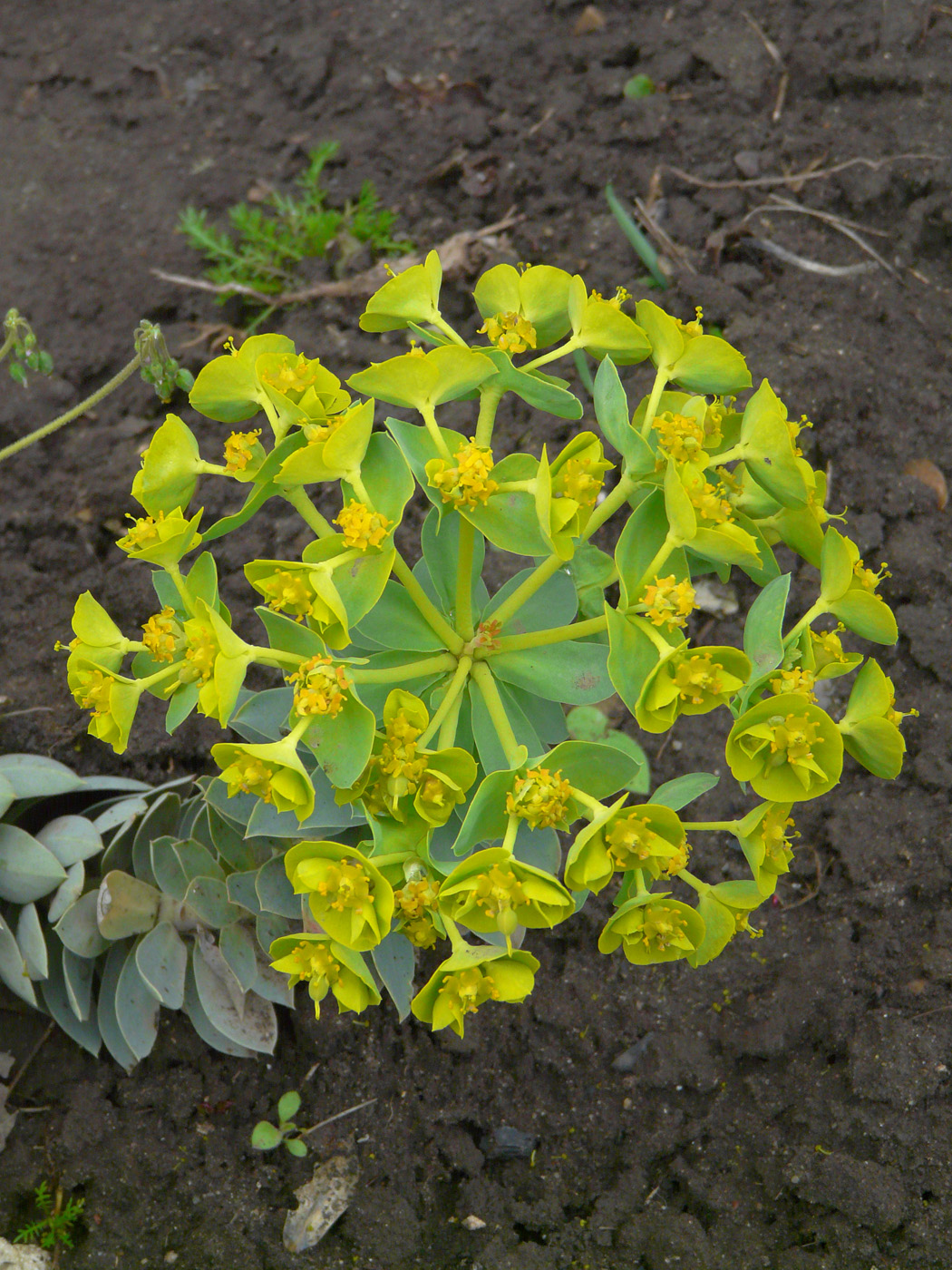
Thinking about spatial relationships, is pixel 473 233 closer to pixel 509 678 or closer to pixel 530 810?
pixel 509 678

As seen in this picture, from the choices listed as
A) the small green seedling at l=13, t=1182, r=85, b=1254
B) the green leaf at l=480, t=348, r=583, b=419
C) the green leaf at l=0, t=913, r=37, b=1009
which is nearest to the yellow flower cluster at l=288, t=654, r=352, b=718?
the green leaf at l=480, t=348, r=583, b=419

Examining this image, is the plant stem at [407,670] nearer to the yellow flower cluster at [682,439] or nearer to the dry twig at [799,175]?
the yellow flower cluster at [682,439]

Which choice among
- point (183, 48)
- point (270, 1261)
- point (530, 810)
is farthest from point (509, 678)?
point (183, 48)

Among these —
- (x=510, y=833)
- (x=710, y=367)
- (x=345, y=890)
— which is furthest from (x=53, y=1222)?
(x=710, y=367)

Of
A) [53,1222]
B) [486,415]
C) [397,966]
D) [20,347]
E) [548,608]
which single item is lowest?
[53,1222]

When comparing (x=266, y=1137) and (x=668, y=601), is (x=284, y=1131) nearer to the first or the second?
(x=266, y=1137)

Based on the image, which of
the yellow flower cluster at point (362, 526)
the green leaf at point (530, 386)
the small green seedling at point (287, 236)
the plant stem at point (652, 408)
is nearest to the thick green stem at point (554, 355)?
the green leaf at point (530, 386)
